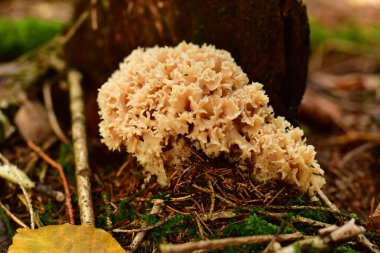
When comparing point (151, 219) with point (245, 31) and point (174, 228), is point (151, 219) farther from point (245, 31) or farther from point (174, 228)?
point (245, 31)

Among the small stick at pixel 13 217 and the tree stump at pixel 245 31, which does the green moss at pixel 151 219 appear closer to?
the small stick at pixel 13 217

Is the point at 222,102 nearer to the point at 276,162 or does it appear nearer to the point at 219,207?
the point at 276,162

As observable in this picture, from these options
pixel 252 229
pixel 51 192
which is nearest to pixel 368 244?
pixel 252 229

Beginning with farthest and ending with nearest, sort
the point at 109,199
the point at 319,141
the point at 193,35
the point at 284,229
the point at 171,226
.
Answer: the point at 319,141 → the point at 193,35 → the point at 109,199 → the point at 171,226 → the point at 284,229

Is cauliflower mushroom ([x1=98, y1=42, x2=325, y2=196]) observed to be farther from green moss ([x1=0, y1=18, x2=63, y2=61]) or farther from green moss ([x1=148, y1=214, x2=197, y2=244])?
green moss ([x1=0, y1=18, x2=63, y2=61])

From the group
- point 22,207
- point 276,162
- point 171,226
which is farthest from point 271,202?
point 22,207

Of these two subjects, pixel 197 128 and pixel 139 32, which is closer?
pixel 197 128

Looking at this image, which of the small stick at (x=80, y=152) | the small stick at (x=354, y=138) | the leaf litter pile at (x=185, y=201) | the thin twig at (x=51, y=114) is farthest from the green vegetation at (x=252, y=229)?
the small stick at (x=354, y=138)
